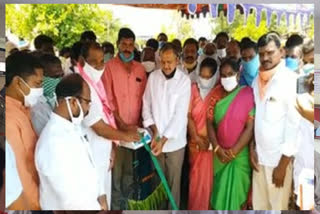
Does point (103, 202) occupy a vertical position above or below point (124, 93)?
below

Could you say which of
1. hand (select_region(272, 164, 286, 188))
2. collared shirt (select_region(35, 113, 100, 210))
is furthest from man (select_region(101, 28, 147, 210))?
hand (select_region(272, 164, 286, 188))

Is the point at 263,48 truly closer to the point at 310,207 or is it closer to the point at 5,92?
the point at 310,207

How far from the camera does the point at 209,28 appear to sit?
6.64 ft

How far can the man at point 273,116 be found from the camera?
2021 mm

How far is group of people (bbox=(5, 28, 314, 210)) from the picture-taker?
6.57 feet

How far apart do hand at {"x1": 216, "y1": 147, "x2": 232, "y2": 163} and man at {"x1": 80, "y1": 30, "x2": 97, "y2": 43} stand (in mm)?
623

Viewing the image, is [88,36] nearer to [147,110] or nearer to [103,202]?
[147,110]

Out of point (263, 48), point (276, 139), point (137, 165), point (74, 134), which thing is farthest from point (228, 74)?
point (74, 134)

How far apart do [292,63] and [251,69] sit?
0.15 m

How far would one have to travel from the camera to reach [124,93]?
6.64ft

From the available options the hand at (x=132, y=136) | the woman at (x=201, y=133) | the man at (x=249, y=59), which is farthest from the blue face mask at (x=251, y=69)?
the hand at (x=132, y=136)

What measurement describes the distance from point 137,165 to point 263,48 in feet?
2.09

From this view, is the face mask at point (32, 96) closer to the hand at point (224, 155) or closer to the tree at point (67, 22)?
the tree at point (67, 22)

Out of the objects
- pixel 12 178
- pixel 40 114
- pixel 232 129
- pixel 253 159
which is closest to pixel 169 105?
pixel 232 129
